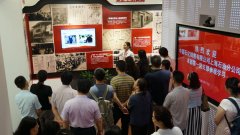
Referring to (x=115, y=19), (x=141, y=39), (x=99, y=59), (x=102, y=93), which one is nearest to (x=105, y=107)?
(x=102, y=93)

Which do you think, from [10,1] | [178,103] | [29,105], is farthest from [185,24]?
[10,1]

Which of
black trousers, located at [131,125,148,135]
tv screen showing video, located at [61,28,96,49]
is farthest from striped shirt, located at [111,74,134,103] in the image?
tv screen showing video, located at [61,28,96,49]

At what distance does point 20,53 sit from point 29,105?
2078mm

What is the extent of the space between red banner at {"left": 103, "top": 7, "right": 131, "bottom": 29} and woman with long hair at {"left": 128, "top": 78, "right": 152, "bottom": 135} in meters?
4.37

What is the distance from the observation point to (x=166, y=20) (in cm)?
552

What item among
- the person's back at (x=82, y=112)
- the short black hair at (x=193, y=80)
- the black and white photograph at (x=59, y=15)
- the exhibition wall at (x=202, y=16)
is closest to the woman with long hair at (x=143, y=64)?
the exhibition wall at (x=202, y=16)

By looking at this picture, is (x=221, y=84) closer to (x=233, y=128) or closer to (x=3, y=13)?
(x=233, y=128)

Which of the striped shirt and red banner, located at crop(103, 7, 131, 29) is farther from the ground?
red banner, located at crop(103, 7, 131, 29)

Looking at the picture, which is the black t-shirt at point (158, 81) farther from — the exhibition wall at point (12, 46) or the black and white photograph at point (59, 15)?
the black and white photograph at point (59, 15)

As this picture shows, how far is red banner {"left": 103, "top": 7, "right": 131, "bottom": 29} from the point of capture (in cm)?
760

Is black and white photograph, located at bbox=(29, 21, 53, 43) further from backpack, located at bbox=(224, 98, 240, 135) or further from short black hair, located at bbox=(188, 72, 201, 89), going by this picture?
backpack, located at bbox=(224, 98, 240, 135)

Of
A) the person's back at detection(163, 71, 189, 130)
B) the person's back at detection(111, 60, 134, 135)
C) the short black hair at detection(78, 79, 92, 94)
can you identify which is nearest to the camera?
the short black hair at detection(78, 79, 92, 94)

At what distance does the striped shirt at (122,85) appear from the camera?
3.97m

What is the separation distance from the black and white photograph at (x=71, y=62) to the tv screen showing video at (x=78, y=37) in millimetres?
260
